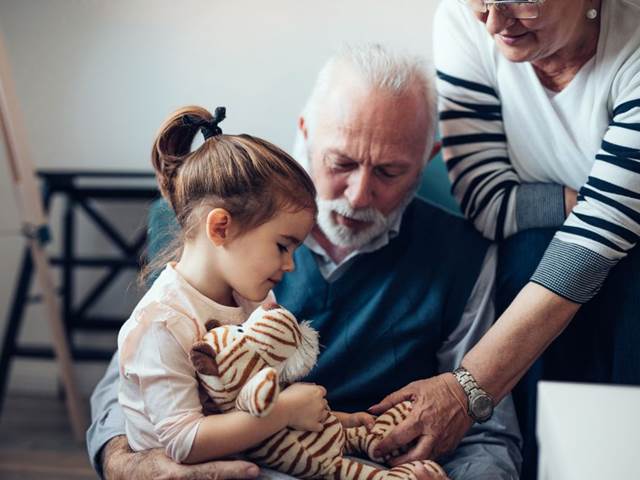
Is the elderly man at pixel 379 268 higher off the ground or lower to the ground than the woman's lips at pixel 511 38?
lower

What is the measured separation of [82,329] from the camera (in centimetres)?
287

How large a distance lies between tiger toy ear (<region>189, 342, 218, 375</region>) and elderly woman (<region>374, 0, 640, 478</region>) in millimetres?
376

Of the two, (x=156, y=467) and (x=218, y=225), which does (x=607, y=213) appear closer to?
(x=218, y=225)

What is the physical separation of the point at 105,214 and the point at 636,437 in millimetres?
2251

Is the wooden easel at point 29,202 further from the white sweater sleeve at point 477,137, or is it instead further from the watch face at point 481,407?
the watch face at point 481,407

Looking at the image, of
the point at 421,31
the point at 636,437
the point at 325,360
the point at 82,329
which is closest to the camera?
the point at 636,437

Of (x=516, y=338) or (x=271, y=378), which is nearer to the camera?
(x=271, y=378)

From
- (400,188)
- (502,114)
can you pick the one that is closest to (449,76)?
(502,114)

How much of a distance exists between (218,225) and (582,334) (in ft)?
2.50

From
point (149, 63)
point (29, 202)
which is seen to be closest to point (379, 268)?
point (29, 202)

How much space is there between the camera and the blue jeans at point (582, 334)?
1516 millimetres

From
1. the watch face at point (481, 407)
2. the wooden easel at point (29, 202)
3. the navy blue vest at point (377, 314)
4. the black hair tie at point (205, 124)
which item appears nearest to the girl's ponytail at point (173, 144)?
the black hair tie at point (205, 124)

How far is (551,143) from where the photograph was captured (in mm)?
1567

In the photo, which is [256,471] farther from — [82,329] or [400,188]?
[82,329]
